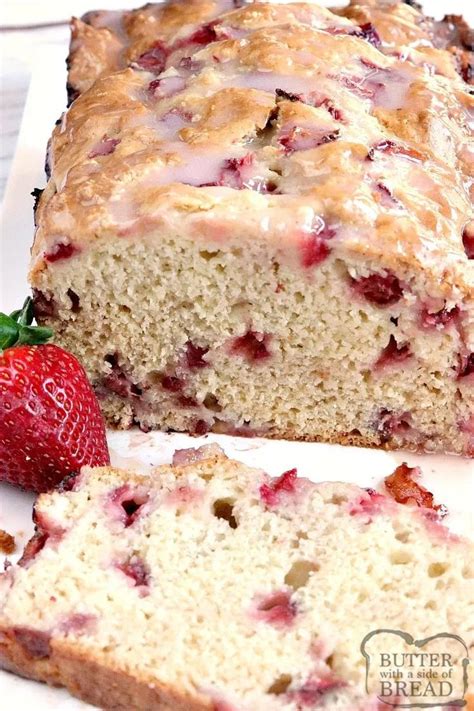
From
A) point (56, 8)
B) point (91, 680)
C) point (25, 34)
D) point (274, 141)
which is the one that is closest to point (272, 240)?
point (274, 141)

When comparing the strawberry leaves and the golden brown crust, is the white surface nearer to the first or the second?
the strawberry leaves

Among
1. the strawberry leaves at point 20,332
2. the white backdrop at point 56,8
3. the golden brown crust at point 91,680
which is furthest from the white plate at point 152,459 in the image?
the white backdrop at point 56,8

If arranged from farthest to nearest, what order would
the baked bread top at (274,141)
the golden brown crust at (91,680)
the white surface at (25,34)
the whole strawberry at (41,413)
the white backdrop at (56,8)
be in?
the white backdrop at (56,8) → the white surface at (25,34) → the baked bread top at (274,141) → the whole strawberry at (41,413) → the golden brown crust at (91,680)

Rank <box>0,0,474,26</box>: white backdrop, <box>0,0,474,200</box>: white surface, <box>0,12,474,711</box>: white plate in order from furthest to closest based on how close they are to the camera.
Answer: <box>0,0,474,26</box>: white backdrop, <box>0,0,474,200</box>: white surface, <box>0,12,474,711</box>: white plate

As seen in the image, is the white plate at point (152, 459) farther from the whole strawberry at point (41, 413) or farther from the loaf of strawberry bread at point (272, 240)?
the whole strawberry at point (41, 413)

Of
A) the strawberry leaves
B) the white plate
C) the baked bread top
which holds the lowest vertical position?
the white plate

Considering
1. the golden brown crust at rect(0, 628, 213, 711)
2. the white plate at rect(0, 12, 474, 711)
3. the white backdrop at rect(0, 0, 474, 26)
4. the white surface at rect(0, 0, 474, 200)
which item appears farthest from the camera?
the white backdrop at rect(0, 0, 474, 26)

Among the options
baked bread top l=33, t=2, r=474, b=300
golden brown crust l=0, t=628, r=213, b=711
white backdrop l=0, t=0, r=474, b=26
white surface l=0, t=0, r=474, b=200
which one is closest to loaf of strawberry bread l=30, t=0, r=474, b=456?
baked bread top l=33, t=2, r=474, b=300
